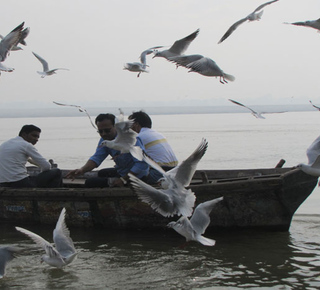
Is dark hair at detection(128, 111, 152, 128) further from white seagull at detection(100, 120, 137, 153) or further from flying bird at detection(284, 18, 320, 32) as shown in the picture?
flying bird at detection(284, 18, 320, 32)

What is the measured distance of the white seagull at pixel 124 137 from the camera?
306 inches

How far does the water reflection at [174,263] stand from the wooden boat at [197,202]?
7.5 inches

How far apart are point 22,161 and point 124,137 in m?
2.24

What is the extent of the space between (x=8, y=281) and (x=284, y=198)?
13.6 feet

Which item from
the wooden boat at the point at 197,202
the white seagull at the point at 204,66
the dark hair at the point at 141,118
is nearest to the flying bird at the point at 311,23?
the white seagull at the point at 204,66

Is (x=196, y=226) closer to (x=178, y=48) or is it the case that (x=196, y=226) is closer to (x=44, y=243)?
(x=44, y=243)

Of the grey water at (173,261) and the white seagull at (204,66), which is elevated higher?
the white seagull at (204,66)

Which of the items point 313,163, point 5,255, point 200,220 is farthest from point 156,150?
point 5,255

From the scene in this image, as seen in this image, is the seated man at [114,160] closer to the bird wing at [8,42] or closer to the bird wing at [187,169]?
the bird wing at [187,169]

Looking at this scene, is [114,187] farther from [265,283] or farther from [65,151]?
[65,151]

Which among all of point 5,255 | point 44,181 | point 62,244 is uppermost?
point 44,181

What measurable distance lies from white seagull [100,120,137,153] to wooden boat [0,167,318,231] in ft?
3.60

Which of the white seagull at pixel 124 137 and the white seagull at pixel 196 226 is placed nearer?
the white seagull at pixel 196 226

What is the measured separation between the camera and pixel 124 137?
309 inches
